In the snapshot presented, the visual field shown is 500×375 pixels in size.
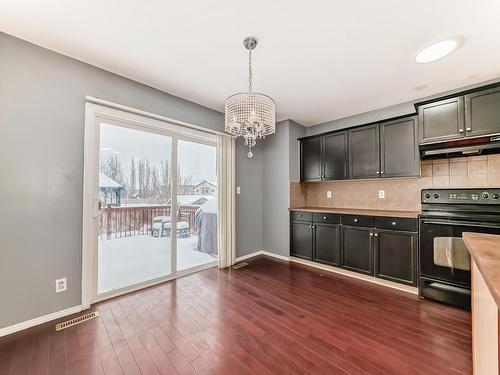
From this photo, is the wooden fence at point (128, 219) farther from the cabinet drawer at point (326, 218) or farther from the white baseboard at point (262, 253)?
the cabinet drawer at point (326, 218)

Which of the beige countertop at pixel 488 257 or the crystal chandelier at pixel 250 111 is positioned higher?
the crystal chandelier at pixel 250 111

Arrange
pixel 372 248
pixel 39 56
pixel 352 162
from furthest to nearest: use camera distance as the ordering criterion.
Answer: pixel 352 162 < pixel 372 248 < pixel 39 56

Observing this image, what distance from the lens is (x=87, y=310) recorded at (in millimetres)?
2295

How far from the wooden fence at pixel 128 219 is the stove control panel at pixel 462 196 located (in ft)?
11.0

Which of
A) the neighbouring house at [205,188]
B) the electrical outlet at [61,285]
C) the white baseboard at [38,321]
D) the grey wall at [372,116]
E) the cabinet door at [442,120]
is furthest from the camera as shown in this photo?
the neighbouring house at [205,188]

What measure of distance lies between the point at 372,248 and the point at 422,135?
1.59m

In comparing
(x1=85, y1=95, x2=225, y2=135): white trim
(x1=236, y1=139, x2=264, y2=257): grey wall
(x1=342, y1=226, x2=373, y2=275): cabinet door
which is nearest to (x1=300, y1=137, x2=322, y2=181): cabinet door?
(x1=236, y1=139, x2=264, y2=257): grey wall

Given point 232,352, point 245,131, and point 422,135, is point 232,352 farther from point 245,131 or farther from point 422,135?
point 422,135

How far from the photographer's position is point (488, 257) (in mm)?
982

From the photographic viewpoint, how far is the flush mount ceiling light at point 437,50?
1.98m

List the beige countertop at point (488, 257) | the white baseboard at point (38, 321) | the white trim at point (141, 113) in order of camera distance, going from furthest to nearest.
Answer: the white trim at point (141, 113), the white baseboard at point (38, 321), the beige countertop at point (488, 257)

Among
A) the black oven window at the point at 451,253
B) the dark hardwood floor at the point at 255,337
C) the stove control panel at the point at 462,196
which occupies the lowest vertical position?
the dark hardwood floor at the point at 255,337

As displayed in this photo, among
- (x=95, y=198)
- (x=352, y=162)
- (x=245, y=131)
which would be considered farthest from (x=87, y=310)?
(x=352, y=162)

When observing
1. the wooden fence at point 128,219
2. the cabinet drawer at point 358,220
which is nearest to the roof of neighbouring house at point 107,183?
the wooden fence at point 128,219
